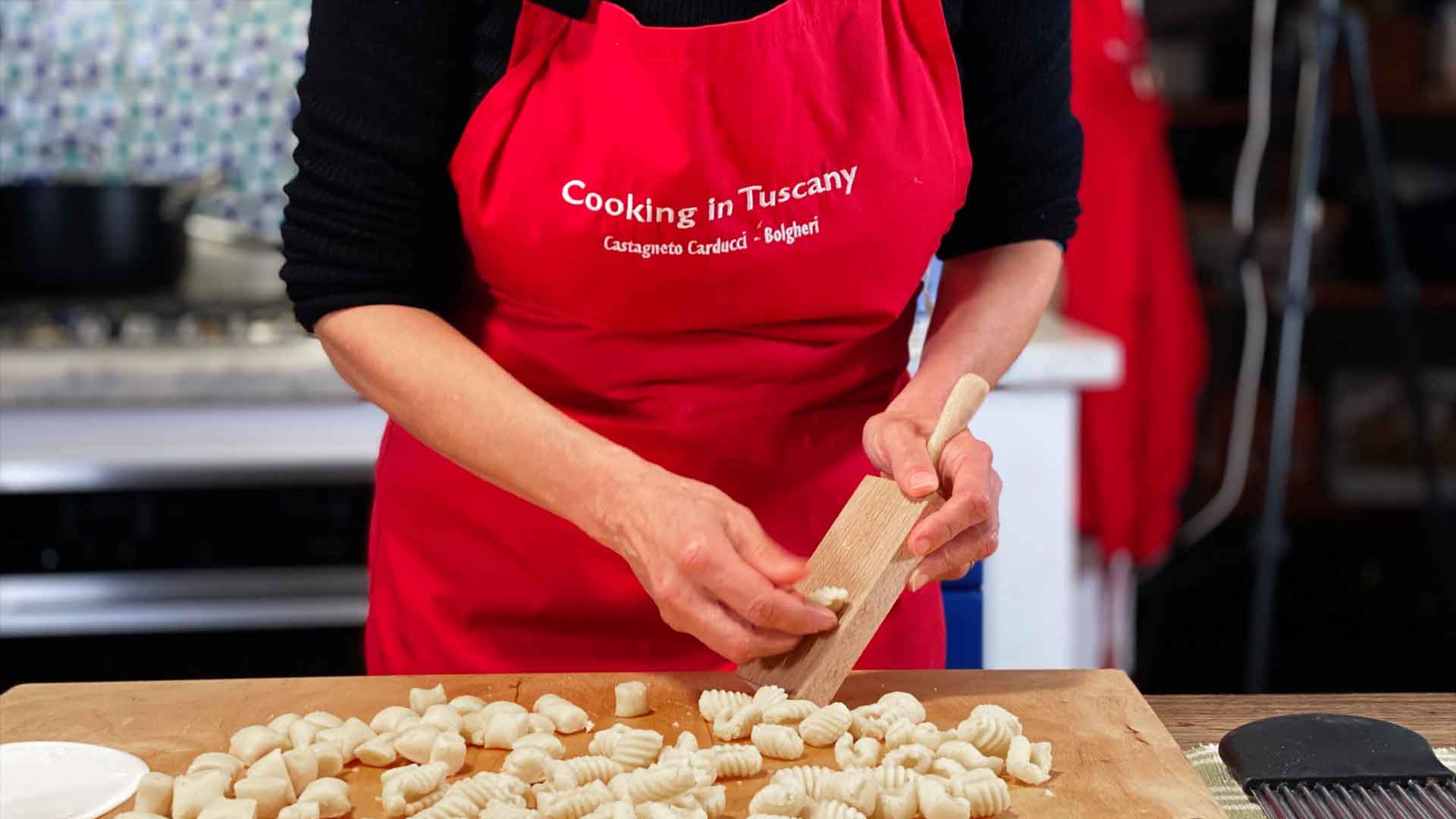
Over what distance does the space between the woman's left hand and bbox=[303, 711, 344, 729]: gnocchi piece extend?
36cm

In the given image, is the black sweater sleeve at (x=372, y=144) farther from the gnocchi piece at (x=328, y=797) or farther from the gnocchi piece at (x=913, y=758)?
the gnocchi piece at (x=913, y=758)

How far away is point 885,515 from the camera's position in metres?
0.99

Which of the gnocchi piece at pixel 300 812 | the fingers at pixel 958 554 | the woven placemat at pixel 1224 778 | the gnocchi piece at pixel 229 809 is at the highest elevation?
the fingers at pixel 958 554

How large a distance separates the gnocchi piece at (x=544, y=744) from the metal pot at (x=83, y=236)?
1301mm

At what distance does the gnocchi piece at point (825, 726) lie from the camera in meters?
0.93

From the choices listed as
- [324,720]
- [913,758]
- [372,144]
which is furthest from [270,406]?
[913,758]

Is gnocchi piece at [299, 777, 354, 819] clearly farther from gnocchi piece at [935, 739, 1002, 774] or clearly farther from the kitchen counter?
the kitchen counter

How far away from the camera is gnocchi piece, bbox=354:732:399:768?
0.90m

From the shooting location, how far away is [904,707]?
96 centimetres

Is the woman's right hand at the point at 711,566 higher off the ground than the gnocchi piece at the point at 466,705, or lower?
higher

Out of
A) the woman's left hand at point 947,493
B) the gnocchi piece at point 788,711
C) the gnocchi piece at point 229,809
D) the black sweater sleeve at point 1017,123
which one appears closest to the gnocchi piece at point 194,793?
the gnocchi piece at point 229,809

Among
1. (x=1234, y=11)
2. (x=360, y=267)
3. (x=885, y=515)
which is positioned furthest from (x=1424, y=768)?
(x=1234, y=11)

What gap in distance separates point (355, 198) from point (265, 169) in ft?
4.41

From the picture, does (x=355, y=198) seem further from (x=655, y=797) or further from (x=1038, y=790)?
(x=1038, y=790)
